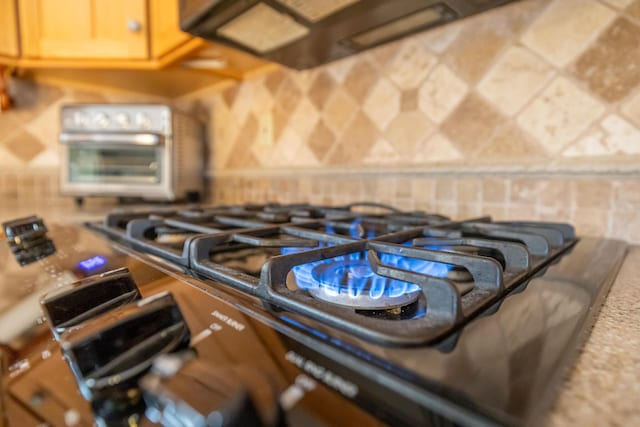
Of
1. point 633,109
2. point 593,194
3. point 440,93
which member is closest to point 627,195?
point 593,194

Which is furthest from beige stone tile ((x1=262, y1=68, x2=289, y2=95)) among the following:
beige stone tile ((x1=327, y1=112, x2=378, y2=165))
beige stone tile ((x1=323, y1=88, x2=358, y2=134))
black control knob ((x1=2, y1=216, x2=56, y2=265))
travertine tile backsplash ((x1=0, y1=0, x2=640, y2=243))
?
black control knob ((x1=2, y1=216, x2=56, y2=265))

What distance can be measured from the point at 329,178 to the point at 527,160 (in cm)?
52

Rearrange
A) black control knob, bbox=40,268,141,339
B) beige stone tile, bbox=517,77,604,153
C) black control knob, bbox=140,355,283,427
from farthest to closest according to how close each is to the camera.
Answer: beige stone tile, bbox=517,77,604,153, black control knob, bbox=40,268,141,339, black control knob, bbox=140,355,283,427

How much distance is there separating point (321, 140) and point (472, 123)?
45cm

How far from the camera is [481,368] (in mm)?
188

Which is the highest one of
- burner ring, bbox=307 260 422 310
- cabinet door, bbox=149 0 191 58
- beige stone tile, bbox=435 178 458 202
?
cabinet door, bbox=149 0 191 58

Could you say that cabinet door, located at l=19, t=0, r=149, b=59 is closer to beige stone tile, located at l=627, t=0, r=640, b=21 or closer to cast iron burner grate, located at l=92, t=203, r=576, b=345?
cast iron burner grate, located at l=92, t=203, r=576, b=345

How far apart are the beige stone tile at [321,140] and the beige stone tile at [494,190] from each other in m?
0.45

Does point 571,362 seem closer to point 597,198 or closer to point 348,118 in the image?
point 597,198

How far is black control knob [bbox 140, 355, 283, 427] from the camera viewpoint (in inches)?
5.3

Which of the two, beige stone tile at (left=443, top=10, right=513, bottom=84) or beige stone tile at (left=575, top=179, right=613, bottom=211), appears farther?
beige stone tile at (left=443, top=10, right=513, bottom=84)

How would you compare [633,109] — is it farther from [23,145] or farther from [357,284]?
[23,145]

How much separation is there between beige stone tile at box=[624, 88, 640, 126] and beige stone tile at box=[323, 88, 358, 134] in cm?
58

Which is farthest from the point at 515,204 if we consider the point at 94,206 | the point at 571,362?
the point at 94,206
